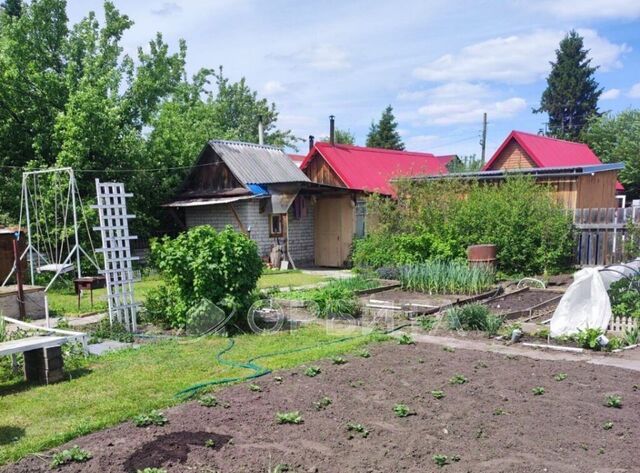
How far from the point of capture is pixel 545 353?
6754 millimetres

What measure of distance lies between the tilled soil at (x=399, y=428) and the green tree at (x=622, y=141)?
31.2m

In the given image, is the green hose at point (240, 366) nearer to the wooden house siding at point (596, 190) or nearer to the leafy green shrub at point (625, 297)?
the leafy green shrub at point (625, 297)

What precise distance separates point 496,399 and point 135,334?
5.51m

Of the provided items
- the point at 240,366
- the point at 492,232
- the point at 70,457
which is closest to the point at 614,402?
the point at 240,366

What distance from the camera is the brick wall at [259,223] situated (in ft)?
57.7

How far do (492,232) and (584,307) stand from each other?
6.47 metres

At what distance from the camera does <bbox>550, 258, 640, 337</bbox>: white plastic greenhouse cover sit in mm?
7449

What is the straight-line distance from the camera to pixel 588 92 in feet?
157

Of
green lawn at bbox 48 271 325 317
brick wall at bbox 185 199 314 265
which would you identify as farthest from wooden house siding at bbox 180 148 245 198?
green lawn at bbox 48 271 325 317

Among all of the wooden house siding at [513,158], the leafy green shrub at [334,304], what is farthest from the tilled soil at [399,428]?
the wooden house siding at [513,158]

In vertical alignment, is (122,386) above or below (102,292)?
above

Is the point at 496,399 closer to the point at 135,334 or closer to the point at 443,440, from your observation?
the point at 443,440

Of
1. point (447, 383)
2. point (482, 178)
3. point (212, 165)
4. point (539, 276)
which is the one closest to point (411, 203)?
point (482, 178)

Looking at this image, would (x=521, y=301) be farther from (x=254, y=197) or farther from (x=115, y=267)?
(x=254, y=197)
